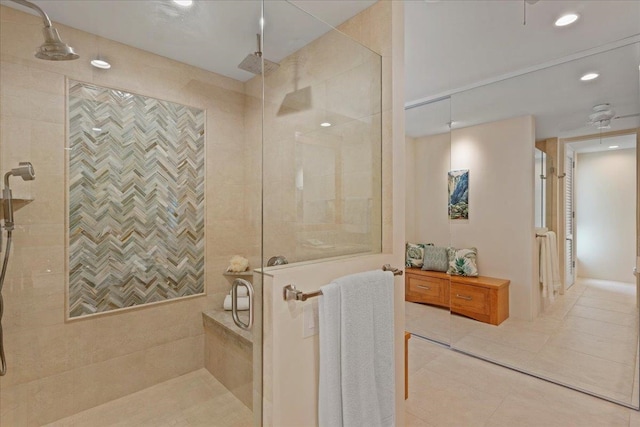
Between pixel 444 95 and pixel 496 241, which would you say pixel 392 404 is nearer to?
pixel 496 241

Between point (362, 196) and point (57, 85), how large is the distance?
1.57 meters

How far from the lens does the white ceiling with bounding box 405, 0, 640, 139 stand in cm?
192

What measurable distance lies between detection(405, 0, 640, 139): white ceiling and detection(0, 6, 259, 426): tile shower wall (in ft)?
4.97

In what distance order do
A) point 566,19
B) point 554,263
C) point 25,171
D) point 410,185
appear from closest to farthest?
1. point 25,171
2. point 566,19
3. point 554,263
4. point 410,185

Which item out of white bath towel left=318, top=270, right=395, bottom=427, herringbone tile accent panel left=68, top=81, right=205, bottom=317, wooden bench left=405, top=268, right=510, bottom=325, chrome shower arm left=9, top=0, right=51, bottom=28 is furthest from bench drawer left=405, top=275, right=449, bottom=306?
chrome shower arm left=9, top=0, right=51, bottom=28

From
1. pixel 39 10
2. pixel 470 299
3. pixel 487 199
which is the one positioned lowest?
pixel 470 299

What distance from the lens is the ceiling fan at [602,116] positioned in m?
2.15

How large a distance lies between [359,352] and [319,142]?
3.39ft

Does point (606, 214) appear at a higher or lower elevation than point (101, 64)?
lower

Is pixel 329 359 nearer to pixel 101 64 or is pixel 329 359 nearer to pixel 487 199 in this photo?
pixel 101 64

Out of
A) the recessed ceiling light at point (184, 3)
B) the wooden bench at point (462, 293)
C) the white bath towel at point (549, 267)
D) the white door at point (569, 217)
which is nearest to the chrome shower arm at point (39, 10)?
the recessed ceiling light at point (184, 3)

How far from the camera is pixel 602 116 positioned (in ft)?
7.19

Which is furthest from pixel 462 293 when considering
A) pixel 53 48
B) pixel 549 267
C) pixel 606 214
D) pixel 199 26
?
pixel 53 48

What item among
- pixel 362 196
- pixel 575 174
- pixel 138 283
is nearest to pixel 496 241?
pixel 575 174
